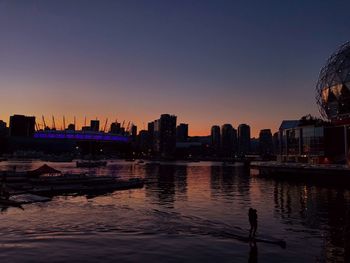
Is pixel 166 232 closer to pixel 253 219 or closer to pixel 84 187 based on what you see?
pixel 253 219

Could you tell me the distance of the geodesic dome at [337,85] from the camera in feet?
358

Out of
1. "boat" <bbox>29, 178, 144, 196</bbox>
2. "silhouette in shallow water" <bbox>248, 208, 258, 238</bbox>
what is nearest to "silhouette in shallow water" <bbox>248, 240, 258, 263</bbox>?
"silhouette in shallow water" <bbox>248, 208, 258, 238</bbox>

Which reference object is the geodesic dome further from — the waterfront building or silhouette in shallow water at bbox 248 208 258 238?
silhouette in shallow water at bbox 248 208 258 238

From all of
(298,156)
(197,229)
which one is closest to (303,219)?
(197,229)

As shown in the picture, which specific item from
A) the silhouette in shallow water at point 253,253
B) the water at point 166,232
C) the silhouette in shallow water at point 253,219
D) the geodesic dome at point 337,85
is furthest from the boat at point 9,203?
the geodesic dome at point 337,85

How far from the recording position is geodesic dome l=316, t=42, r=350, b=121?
358 feet

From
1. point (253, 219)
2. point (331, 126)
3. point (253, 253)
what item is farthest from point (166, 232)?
point (331, 126)

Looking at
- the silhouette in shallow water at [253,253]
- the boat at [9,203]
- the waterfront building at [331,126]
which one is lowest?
the silhouette in shallow water at [253,253]

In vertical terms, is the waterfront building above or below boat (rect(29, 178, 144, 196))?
above

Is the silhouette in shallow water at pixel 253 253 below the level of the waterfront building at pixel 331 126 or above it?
below

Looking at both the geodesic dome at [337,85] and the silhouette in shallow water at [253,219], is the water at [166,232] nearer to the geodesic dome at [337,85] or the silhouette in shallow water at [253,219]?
the silhouette in shallow water at [253,219]

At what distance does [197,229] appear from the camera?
1238 inches

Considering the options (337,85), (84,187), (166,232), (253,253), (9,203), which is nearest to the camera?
(253,253)

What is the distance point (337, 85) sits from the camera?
111 metres
